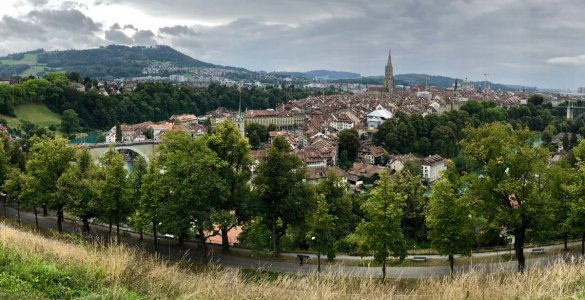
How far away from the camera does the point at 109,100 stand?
241 ft

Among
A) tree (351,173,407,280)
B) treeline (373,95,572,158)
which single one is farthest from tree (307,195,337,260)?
treeline (373,95,572,158)

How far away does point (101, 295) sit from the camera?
5.18 m

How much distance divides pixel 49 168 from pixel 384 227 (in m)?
12.0

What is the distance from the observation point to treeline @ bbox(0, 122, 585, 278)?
1298cm

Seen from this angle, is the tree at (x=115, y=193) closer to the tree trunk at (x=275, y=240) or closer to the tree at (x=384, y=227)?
the tree trunk at (x=275, y=240)

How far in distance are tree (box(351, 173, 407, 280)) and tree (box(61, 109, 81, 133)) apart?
2310 inches

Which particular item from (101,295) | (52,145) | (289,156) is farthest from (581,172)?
(52,145)

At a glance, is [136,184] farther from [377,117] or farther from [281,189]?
[377,117]

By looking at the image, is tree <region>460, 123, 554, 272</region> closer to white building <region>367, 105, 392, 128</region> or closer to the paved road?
the paved road

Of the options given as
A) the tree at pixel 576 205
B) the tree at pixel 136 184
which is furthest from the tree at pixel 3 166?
the tree at pixel 576 205

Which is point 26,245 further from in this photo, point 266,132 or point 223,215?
point 266,132

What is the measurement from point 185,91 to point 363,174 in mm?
54888

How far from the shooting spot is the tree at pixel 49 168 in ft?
57.5

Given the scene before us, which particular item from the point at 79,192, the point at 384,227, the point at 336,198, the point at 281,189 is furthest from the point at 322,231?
the point at 79,192
